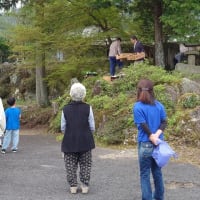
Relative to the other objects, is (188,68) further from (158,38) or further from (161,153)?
(161,153)

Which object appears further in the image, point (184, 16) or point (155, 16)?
point (155, 16)

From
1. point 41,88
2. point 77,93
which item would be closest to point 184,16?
point 41,88

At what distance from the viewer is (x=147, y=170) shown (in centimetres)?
660

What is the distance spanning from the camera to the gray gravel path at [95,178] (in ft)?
24.8

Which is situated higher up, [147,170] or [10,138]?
[147,170]

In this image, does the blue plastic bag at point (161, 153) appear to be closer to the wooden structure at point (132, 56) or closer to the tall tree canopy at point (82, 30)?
the wooden structure at point (132, 56)

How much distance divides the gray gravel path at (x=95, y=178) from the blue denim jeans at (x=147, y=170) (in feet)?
2.31

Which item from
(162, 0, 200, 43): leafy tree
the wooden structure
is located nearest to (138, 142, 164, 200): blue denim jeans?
the wooden structure

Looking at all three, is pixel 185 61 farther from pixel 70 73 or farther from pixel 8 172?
pixel 8 172

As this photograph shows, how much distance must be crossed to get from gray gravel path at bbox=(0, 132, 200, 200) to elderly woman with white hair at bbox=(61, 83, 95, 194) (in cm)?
42

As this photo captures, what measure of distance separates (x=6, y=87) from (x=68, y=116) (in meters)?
27.5

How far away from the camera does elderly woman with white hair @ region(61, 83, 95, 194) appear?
746 cm

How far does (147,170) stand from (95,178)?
2.47 metres

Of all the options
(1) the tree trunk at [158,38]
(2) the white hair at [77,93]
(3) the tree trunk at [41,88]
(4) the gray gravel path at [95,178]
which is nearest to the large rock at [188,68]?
(1) the tree trunk at [158,38]
